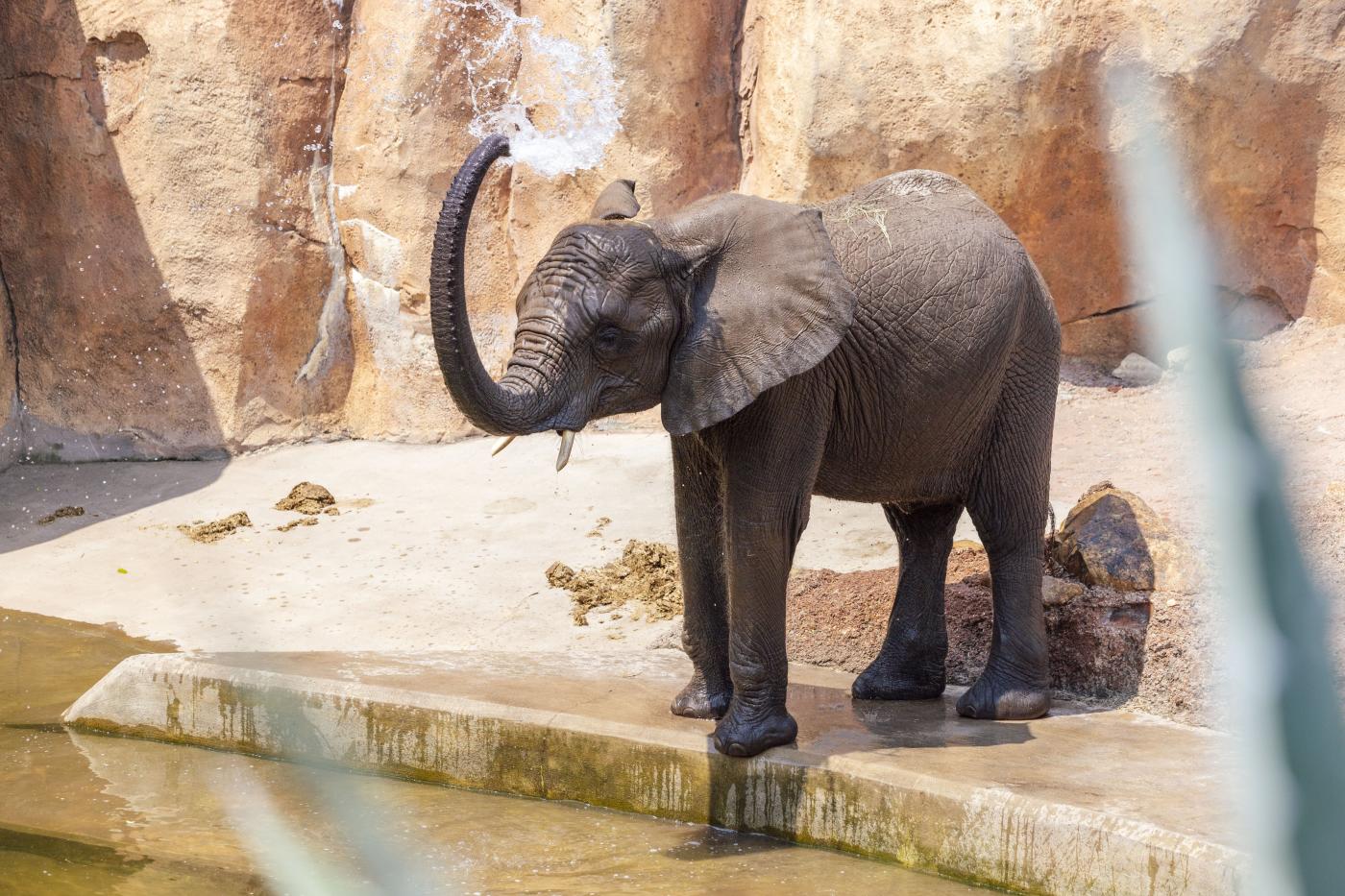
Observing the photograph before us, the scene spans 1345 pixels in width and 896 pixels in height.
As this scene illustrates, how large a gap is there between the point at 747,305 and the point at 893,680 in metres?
1.70

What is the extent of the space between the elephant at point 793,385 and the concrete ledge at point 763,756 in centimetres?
23

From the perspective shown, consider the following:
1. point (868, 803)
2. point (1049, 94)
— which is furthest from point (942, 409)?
point (1049, 94)

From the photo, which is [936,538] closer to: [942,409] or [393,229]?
[942,409]

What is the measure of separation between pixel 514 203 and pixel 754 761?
690cm

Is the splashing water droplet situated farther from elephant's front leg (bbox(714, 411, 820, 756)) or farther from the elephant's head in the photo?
elephant's front leg (bbox(714, 411, 820, 756))

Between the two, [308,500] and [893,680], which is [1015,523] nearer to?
[893,680]

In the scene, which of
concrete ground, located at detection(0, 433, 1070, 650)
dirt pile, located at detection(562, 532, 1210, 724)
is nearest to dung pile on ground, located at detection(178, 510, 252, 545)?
concrete ground, located at detection(0, 433, 1070, 650)

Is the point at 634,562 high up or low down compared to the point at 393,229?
down

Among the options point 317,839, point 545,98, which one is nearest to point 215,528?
point 545,98

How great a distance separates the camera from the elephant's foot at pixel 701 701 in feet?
17.0

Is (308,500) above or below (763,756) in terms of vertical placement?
above

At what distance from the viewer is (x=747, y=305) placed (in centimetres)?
457

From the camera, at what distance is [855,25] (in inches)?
399

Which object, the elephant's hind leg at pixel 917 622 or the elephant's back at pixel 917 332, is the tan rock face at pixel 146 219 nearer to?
the elephant's hind leg at pixel 917 622
